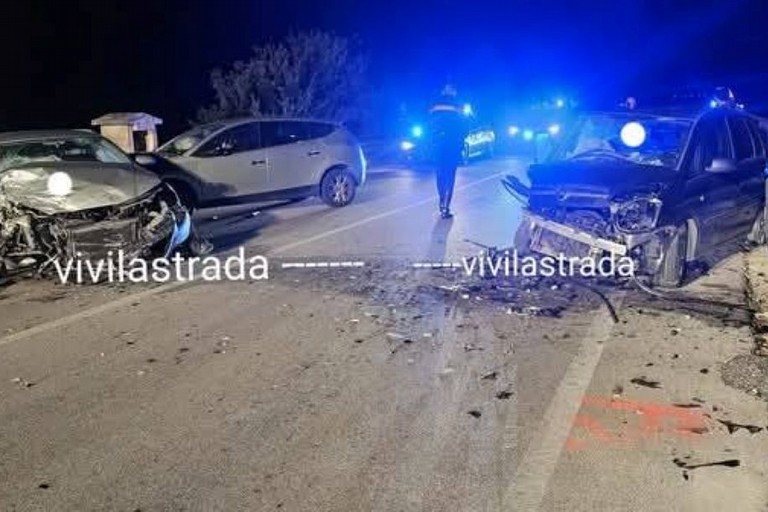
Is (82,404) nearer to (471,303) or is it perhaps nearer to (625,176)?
(471,303)

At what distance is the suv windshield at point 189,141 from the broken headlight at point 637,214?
7248 millimetres

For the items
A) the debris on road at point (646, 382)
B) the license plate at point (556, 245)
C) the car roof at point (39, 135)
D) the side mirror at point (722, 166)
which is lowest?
the debris on road at point (646, 382)

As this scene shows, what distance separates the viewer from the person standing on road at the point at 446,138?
38.8 ft

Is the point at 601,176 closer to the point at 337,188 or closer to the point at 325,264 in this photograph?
the point at 325,264

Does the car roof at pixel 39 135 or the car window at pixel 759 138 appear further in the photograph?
the car window at pixel 759 138

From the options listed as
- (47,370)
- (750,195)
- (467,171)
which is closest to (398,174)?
(467,171)

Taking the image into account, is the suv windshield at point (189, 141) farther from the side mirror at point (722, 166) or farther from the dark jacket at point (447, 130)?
the side mirror at point (722, 166)

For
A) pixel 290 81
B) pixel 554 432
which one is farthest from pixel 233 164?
pixel 290 81

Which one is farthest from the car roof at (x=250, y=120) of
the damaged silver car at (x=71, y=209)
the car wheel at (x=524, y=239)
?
the car wheel at (x=524, y=239)

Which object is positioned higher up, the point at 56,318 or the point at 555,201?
the point at 555,201

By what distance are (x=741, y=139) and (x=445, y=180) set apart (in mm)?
4453

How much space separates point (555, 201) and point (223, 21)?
26983 millimetres

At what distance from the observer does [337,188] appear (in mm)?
13562

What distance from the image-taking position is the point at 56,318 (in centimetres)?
665
